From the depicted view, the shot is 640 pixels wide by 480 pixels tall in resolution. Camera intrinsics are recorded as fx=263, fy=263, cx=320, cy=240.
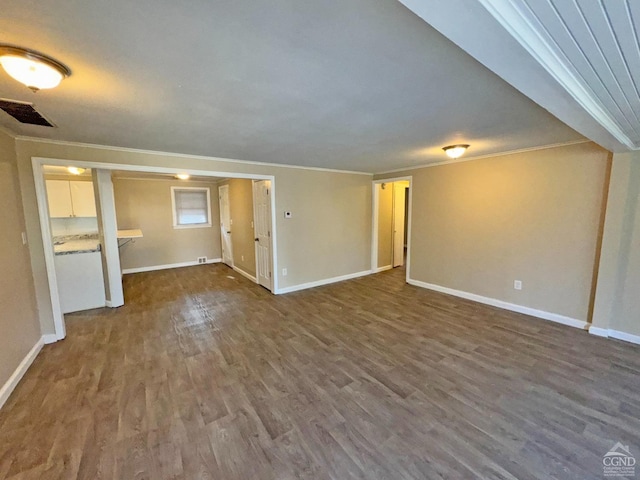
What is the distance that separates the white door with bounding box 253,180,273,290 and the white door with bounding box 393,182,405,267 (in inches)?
128

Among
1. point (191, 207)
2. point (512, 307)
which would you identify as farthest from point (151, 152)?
point (512, 307)

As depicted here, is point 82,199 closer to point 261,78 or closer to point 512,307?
point 261,78

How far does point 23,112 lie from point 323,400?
342 centimetres

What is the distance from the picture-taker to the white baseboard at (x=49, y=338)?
310 cm

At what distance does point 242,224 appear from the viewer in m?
6.09

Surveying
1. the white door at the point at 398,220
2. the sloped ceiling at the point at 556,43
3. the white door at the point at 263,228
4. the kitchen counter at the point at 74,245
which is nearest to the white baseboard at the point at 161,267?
the kitchen counter at the point at 74,245

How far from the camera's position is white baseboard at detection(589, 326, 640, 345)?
3.03 meters

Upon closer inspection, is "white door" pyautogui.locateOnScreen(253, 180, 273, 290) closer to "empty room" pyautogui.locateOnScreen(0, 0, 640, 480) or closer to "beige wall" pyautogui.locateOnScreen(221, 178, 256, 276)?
"empty room" pyautogui.locateOnScreen(0, 0, 640, 480)

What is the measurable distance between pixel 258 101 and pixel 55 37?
3.53 ft

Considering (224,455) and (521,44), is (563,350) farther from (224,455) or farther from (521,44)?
(224,455)

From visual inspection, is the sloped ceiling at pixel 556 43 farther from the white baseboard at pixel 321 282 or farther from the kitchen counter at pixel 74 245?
the kitchen counter at pixel 74 245

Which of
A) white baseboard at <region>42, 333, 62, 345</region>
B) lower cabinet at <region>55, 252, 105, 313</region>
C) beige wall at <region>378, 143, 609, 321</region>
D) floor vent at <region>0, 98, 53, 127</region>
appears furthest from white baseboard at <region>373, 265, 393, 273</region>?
floor vent at <region>0, 98, 53, 127</region>

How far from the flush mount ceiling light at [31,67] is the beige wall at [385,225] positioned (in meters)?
5.41

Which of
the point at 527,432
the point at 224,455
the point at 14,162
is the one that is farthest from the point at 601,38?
the point at 14,162
